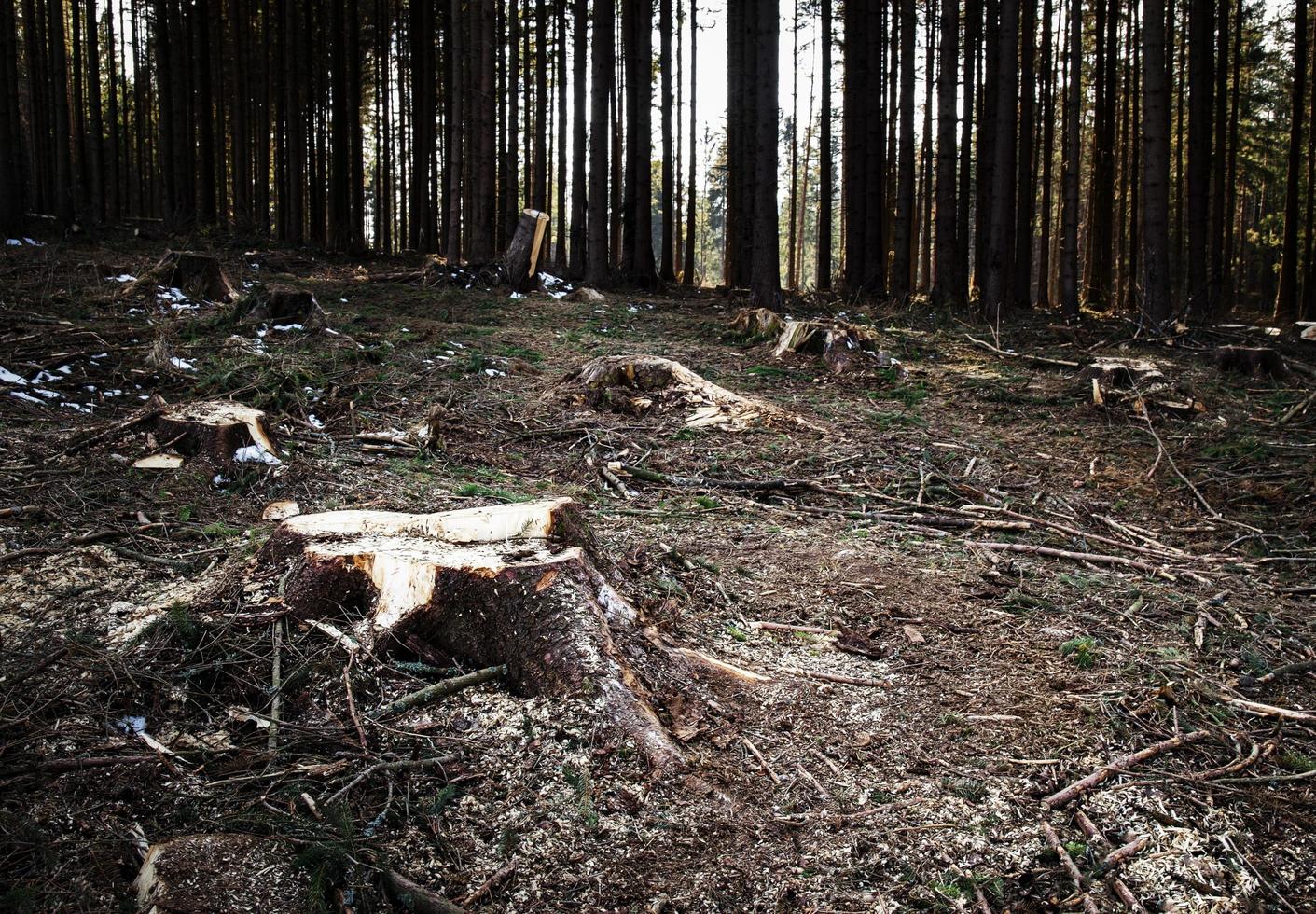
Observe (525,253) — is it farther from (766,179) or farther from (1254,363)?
(1254,363)

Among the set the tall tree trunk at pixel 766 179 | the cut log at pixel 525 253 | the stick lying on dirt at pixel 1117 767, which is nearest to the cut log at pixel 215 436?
the stick lying on dirt at pixel 1117 767

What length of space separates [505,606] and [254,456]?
2968mm

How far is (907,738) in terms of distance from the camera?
2.88 metres

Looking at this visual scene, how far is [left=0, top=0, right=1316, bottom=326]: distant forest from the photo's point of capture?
1321 centimetres

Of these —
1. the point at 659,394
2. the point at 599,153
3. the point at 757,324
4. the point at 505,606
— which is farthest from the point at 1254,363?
the point at 599,153

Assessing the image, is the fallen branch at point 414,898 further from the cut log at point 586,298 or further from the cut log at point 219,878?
the cut log at point 586,298

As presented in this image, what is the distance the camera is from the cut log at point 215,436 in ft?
16.7

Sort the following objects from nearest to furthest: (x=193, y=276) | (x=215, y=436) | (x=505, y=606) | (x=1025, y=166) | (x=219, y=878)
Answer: (x=219, y=878), (x=505, y=606), (x=215, y=436), (x=193, y=276), (x=1025, y=166)

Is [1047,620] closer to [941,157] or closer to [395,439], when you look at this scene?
[395,439]

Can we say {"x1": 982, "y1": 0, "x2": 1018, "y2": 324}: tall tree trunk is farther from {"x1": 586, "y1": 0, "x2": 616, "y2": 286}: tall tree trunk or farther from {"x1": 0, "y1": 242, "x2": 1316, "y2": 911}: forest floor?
{"x1": 586, "y1": 0, "x2": 616, "y2": 286}: tall tree trunk

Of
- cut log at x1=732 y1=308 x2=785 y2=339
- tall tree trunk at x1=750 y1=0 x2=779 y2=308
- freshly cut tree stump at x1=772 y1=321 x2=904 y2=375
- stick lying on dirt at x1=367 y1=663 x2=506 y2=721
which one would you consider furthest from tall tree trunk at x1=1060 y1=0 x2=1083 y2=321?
stick lying on dirt at x1=367 y1=663 x2=506 y2=721

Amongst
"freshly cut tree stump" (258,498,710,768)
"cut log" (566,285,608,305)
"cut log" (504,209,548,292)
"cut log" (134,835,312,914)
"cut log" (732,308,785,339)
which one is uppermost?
"cut log" (504,209,548,292)

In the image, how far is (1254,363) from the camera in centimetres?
849

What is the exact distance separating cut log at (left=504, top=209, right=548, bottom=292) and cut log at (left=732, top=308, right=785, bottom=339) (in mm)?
3927
